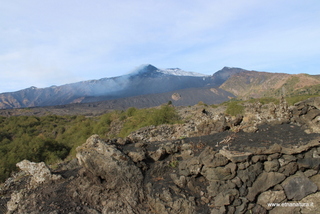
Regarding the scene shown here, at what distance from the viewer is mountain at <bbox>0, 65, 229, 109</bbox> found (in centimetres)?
9931

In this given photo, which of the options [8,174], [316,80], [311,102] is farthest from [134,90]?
[311,102]

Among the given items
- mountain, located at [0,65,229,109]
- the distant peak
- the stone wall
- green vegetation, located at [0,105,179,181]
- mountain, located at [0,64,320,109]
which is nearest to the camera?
the stone wall

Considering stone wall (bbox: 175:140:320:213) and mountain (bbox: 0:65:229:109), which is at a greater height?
mountain (bbox: 0:65:229:109)

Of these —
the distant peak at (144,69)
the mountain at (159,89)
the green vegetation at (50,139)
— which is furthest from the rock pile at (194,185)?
the distant peak at (144,69)

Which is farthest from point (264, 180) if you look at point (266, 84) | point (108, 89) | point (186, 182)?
point (108, 89)

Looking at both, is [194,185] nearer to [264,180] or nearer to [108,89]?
[264,180]

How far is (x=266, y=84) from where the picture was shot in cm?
8281

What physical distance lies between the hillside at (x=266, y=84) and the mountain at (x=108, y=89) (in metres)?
11.5

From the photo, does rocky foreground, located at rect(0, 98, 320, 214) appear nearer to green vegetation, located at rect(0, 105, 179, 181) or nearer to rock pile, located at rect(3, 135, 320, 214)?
rock pile, located at rect(3, 135, 320, 214)

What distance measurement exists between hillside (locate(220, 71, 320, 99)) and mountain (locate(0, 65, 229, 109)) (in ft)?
37.8

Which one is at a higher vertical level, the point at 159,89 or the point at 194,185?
the point at 159,89

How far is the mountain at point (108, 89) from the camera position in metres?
99.3

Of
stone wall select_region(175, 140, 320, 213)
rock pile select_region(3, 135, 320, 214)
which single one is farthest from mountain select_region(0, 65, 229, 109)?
stone wall select_region(175, 140, 320, 213)

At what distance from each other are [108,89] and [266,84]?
65688 mm
